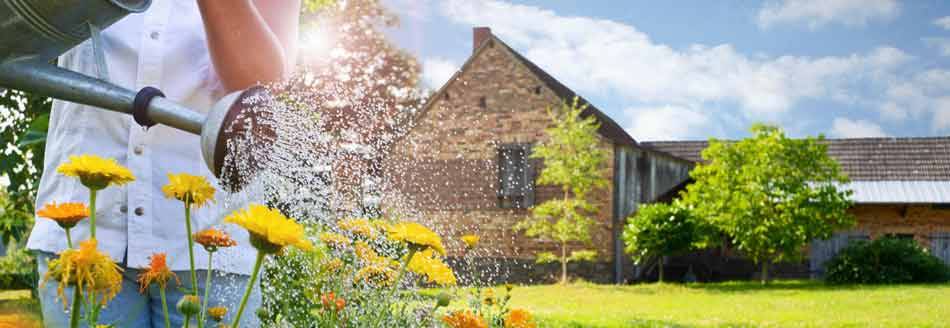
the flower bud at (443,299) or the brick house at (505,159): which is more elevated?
the brick house at (505,159)

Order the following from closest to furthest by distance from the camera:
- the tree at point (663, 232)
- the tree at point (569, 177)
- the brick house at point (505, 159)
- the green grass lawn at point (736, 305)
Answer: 1. the green grass lawn at point (736, 305)
2. the tree at point (663, 232)
3. the tree at point (569, 177)
4. the brick house at point (505, 159)

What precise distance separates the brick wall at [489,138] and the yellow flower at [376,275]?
16893 mm

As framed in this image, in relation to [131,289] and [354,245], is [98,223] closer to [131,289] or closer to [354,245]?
[131,289]

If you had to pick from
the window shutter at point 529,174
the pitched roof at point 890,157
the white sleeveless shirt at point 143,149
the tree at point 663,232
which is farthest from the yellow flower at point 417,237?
the pitched roof at point 890,157

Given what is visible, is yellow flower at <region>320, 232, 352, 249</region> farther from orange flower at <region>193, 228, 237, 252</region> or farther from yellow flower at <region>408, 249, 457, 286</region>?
orange flower at <region>193, 228, 237, 252</region>

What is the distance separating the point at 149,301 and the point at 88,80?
0.64 meters

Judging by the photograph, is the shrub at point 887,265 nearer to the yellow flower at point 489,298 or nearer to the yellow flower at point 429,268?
the yellow flower at point 489,298

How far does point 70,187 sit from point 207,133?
79 centimetres

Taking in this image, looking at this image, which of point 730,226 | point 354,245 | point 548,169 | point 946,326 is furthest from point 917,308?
point 354,245

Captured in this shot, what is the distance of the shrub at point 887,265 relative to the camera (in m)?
17.8

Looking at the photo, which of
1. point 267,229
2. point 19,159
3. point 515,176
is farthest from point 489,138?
point 267,229

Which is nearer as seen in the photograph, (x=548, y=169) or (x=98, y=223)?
(x=98, y=223)

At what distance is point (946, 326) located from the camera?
9.36m

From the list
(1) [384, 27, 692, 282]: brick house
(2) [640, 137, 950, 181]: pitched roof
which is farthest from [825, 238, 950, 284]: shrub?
(2) [640, 137, 950, 181]: pitched roof
